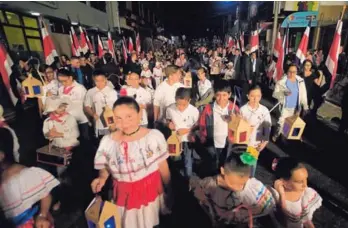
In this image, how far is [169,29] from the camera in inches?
2623

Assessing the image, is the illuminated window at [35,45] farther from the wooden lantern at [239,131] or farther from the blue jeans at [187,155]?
the wooden lantern at [239,131]

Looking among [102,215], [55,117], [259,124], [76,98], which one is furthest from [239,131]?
Result: [76,98]

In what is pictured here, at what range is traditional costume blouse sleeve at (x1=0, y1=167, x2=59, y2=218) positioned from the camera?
176cm

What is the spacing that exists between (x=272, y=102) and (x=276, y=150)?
14.4 feet

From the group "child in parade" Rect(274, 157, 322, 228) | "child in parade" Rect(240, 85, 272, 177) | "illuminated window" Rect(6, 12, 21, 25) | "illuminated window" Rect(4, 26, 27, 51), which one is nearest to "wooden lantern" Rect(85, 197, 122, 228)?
"child in parade" Rect(274, 157, 322, 228)

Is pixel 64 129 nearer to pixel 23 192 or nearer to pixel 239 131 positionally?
pixel 23 192

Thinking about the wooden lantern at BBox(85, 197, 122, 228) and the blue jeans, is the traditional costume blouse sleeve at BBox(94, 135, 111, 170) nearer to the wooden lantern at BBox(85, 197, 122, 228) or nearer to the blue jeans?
the wooden lantern at BBox(85, 197, 122, 228)

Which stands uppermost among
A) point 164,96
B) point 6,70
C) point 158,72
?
point 6,70

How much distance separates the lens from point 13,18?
1160cm

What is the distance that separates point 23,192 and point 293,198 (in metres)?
2.38

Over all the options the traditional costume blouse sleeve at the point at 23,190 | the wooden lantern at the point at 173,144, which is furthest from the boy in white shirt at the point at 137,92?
the traditional costume blouse sleeve at the point at 23,190

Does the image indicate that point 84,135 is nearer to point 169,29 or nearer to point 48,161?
point 48,161

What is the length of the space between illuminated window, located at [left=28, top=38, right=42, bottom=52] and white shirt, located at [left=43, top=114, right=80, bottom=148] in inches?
453

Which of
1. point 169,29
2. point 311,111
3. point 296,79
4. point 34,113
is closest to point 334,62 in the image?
point 296,79
